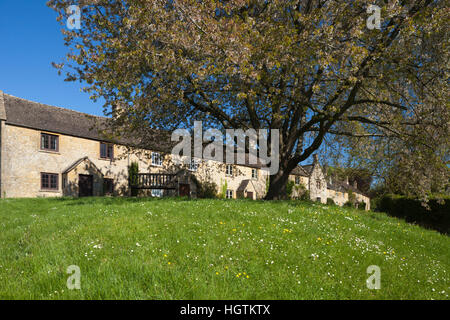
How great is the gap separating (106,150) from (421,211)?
3013 cm

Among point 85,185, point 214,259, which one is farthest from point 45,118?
point 214,259

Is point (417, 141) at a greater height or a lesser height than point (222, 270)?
greater

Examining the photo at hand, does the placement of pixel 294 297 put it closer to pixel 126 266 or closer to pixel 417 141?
pixel 126 266

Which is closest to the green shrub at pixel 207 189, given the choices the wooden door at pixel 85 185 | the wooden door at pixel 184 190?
the wooden door at pixel 184 190

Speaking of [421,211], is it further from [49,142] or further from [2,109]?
[2,109]

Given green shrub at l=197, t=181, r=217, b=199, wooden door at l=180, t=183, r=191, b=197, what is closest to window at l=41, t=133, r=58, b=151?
wooden door at l=180, t=183, r=191, b=197

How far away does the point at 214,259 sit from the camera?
534 centimetres

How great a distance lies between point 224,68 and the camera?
419 inches

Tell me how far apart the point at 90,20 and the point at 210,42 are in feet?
24.8

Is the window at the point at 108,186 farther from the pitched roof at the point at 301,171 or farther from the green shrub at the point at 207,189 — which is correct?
the pitched roof at the point at 301,171

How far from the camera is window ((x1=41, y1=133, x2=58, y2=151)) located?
25578 mm

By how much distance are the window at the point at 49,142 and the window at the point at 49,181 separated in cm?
254
